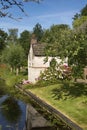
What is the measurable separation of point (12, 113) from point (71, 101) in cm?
571

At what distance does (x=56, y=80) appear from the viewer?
4472cm

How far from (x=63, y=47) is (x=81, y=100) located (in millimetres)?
5264

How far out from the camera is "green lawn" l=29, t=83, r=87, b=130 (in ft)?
74.5

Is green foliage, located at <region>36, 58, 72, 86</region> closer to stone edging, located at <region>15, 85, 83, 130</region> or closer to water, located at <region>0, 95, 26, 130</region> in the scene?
stone edging, located at <region>15, 85, 83, 130</region>

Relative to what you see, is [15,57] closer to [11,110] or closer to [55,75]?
[55,75]

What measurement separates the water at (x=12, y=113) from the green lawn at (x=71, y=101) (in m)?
3.05

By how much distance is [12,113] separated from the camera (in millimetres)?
27312

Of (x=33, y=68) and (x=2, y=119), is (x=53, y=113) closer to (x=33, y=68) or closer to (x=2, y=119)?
(x=2, y=119)

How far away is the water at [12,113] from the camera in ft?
73.7

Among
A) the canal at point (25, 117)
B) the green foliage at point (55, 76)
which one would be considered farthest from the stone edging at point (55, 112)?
the green foliage at point (55, 76)

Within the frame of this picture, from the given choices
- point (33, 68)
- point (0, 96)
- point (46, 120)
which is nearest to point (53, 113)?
point (46, 120)

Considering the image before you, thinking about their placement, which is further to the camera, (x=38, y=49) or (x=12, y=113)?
(x=38, y=49)

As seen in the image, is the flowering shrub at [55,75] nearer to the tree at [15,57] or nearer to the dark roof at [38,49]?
the dark roof at [38,49]

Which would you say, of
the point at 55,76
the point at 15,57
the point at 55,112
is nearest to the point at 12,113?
the point at 55,112
